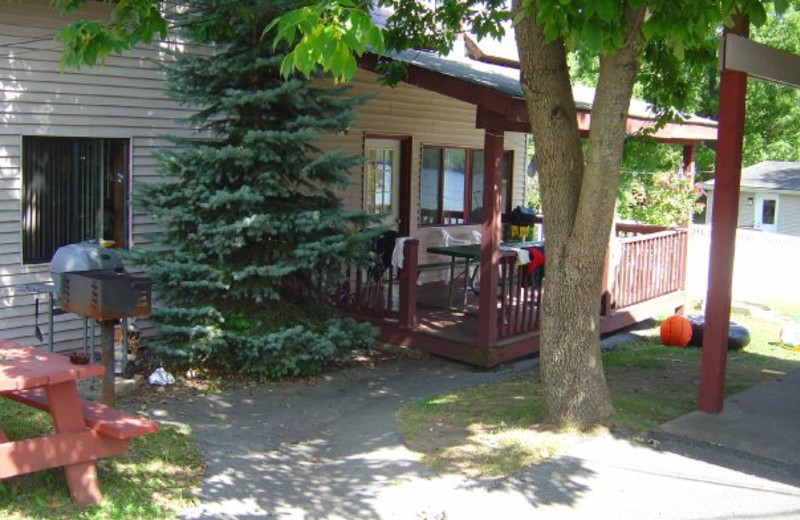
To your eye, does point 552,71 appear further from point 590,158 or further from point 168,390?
point 168,390

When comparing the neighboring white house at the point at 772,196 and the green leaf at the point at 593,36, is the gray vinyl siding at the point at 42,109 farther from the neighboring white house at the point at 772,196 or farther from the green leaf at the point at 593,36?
the neighboring white house at the point at 772,196

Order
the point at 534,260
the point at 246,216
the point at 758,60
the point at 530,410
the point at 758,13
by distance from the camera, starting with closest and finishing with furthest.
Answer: the point at 758,13 → the point at 758,60 → the point at 530,410 → the point at 246,216 → the point at 534,260

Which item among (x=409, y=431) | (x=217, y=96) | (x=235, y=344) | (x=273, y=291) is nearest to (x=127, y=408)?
(x=235, y=344)

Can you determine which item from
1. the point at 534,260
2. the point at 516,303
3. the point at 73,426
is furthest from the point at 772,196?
the point at 73,426

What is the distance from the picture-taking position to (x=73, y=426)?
203 inches

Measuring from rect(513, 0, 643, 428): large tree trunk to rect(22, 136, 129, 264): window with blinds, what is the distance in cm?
500

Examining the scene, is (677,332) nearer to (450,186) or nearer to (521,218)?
(521,218)

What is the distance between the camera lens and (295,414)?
769 cm

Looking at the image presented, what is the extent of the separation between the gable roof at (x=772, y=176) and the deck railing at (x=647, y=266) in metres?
22.6

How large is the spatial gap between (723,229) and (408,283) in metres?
3.75

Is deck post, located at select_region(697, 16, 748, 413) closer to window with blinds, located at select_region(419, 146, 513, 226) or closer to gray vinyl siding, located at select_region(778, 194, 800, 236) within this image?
window with blinds, located at select_region(419, 146, 513, 226)

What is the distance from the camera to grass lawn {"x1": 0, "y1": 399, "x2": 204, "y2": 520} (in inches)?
201

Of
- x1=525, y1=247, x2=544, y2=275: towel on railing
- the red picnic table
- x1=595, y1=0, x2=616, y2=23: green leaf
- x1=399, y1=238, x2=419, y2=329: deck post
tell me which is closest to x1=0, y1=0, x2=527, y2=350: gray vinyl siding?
x1=399, y1=238, x2=419, y2=329: deck post

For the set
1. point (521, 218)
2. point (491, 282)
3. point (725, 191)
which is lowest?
point (491, 282)
